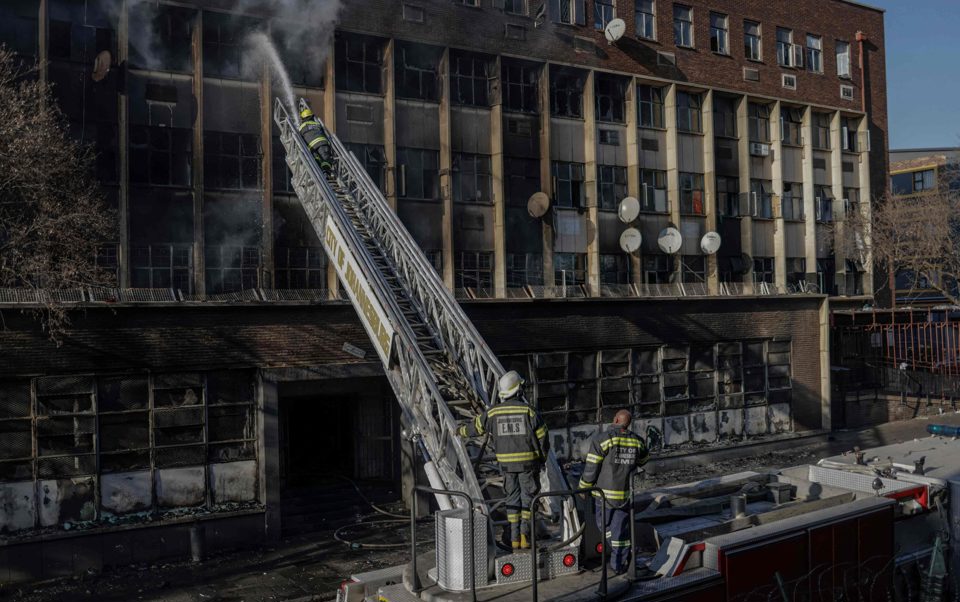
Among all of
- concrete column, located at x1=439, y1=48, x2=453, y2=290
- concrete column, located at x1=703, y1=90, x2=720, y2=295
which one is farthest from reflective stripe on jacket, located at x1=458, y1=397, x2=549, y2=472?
concrete column, located at x1=703, y1=90, x2=720, y2=295

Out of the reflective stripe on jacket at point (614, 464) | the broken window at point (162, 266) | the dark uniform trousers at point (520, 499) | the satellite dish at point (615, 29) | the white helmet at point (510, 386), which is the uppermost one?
the satellite dish at point (615, 29)

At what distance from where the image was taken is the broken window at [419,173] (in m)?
20.0

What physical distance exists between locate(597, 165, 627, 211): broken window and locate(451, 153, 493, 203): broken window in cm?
362

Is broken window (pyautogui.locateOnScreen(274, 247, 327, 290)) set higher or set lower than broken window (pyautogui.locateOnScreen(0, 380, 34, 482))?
higher

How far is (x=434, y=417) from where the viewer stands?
34.1ft

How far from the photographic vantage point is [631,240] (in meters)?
23.1

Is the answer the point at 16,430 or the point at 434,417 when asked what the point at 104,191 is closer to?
the point at 16,430

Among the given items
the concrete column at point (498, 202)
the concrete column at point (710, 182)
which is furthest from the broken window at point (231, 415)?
the concrete column at point (710, 182)

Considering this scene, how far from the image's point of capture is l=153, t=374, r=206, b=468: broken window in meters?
15.7

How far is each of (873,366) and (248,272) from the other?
21374 mm

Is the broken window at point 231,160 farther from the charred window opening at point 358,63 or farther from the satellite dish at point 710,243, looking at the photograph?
the satellite dish at point 710,243

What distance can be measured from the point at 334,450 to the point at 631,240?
9.66 metres

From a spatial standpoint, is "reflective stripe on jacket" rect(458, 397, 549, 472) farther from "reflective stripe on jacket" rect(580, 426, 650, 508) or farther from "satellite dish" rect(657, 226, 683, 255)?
"satellite dish" rect(657, 226, 683, 255)

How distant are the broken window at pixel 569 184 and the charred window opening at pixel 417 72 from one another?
404cm
